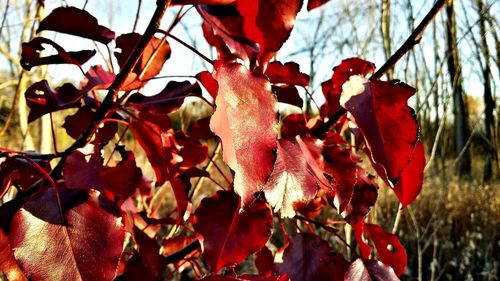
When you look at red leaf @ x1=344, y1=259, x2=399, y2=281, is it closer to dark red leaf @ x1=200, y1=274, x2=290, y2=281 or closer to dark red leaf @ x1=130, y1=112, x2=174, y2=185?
dark red leaf @ x1=200, y1=274, x2=290, y2=281

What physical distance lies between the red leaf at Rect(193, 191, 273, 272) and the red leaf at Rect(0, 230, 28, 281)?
0.17 meters

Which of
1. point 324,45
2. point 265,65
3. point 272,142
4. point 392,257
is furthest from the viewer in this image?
point 324,45

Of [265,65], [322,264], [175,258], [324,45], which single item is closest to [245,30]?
[265,65]

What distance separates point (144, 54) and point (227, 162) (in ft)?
0.94

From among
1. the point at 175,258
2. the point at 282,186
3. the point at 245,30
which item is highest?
the point at 245,30

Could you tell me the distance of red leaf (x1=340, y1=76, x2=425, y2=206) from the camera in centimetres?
38

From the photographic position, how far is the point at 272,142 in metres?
0.35

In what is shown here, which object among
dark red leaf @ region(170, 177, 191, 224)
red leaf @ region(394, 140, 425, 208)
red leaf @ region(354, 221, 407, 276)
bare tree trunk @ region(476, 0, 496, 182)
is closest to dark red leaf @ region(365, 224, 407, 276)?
red leaf @ region(354, 221, 407, 276)

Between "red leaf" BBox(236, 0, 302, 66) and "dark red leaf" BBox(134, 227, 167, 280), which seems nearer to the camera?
"red leaf" BBox(236, 0, 302, 66)

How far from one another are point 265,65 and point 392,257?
0.97ft

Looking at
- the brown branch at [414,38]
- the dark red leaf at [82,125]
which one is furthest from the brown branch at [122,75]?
the brown branch at [414,38]

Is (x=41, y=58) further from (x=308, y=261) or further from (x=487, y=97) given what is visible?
(x=487, y=97)

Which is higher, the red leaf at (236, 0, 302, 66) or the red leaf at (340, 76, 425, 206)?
the red leaf at (236, 0, 302, 66)

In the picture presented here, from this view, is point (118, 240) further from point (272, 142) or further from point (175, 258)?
point (175, 258)
